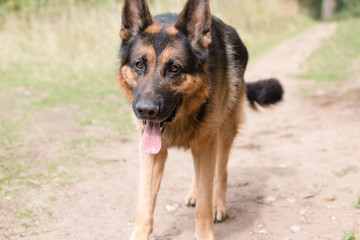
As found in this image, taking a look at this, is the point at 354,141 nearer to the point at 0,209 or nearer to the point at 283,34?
the point at 0,209

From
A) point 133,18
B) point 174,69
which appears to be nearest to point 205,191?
point 174,69

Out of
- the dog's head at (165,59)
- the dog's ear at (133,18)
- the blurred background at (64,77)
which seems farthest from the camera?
the blurred background at (64,77)

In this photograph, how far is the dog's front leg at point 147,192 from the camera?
3.46 m

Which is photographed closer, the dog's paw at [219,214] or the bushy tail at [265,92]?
the dog's paw at [219,214]

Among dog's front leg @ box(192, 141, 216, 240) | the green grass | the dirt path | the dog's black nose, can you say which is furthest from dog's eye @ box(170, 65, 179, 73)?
the green grass

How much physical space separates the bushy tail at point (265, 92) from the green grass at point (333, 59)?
17.7 feet

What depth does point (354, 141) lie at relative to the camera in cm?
576

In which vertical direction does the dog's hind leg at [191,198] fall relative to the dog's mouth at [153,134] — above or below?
below

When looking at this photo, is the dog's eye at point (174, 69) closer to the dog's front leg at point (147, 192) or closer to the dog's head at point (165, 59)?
the dog's head at point (165, 59)

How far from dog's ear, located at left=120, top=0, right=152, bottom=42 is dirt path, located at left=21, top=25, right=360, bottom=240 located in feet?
5.75

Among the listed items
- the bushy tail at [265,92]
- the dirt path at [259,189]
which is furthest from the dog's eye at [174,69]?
the bushy tail at [265,92]

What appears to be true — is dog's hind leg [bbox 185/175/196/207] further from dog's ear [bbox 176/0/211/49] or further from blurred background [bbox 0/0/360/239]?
dog's ear [bbox 176/0/211/49]

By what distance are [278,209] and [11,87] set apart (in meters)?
7.12

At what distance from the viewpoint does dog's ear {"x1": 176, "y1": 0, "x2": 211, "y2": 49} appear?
336 cm
